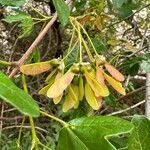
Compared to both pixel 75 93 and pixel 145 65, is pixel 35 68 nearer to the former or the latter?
pixel 75 93

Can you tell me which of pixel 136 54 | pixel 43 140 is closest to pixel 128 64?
pixel 136 54

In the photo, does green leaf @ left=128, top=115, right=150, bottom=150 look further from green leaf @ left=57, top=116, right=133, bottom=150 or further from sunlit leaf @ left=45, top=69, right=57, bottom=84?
sunlit leaf @ left=45, top=69, right=57, bottom=84

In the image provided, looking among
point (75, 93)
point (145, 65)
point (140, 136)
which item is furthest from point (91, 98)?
point (145, 65)

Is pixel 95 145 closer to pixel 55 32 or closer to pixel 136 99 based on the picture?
pixel 136 99

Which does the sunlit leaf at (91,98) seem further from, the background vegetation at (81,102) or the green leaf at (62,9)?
the green leaf at (62,9)

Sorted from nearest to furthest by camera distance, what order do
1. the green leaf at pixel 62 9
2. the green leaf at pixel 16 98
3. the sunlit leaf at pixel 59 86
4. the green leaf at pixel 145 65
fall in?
the green leaf at pixel 16 98 → the sunlit leaf at pixel 59 86 → the green leaf at pixel 62 9 → the green leaf at pixel 145 65

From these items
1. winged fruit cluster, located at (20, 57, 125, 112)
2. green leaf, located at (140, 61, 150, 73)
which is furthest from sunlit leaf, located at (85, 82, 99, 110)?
green leaf, located at (140, 61, 150, 73)

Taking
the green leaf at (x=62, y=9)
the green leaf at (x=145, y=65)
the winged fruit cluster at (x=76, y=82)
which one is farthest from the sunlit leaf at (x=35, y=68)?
the green leaf at (x=145, y=65)
